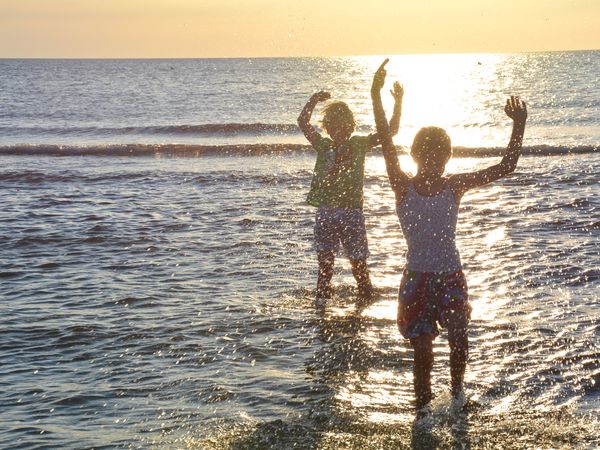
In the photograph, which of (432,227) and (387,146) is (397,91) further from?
(432,227)

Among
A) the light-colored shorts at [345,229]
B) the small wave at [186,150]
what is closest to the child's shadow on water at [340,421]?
the light-colored shorts at [345,229]

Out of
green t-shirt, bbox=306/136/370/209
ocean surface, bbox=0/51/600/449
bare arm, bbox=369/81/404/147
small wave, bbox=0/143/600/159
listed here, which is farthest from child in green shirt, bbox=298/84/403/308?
small wave, bbox=0/143/600/159

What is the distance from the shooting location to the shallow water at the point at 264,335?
18.2ft

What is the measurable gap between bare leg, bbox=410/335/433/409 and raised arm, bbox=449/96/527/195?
0.98 m

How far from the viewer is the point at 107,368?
684 centimetres

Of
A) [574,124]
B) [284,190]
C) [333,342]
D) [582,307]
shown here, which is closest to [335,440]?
[333,342]

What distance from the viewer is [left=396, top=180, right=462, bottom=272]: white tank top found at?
5.50 metres

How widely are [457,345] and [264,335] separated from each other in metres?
2.46

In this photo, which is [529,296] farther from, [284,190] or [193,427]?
[284,190]

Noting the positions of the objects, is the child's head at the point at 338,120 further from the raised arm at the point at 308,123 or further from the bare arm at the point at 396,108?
the bare arm at the point at 396,108

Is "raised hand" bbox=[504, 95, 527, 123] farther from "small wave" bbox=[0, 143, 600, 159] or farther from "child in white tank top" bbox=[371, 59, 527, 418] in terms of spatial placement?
"small wave" bbox=[0, 143, 600, 159]

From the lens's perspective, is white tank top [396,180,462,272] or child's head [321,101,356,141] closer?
white tank top [396,180,462,272]

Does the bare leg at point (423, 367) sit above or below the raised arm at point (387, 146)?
below

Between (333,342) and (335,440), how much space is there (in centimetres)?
212
